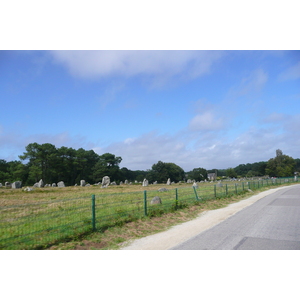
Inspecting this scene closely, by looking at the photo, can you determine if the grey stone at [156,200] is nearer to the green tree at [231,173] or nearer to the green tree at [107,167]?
the green tree at [107,167]

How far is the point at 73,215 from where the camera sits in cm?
786

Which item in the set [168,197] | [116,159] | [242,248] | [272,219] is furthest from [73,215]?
[116,159]

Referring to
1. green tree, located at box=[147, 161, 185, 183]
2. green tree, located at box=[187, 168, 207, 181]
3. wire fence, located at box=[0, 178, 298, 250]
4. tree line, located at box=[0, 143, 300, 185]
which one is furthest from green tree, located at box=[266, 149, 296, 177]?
wire fence, located at box=[0, 178, 298, 250]

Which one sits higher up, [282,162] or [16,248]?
[282,162]

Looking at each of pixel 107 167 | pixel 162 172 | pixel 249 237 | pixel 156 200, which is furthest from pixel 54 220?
pixel 162 172

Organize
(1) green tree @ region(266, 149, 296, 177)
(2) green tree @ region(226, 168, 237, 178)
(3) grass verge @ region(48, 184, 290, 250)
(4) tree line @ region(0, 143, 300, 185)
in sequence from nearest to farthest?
1. (3) grass verge @ region(48, 184, 290, 250)
2. (4) tree line @ region(0, 143, 300, 185)
3. (1) green tree @ region(266, 149, 296, 177)
4. (2) green tree @ region(226, 168, 237, 178)

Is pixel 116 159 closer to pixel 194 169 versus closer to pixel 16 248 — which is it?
pixel 194 169

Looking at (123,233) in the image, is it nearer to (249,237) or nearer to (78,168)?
(249,237)

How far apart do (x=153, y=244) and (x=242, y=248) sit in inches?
89.4

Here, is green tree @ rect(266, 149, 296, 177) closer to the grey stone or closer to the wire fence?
the grey stone

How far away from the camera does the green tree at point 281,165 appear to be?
86.9 m

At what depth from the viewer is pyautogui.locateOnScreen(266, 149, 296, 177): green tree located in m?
86.9

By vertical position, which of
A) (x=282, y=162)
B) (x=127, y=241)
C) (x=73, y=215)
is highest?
(x=282, y=162)

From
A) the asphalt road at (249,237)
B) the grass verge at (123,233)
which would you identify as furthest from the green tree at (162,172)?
the asphalt road at (249,237)
